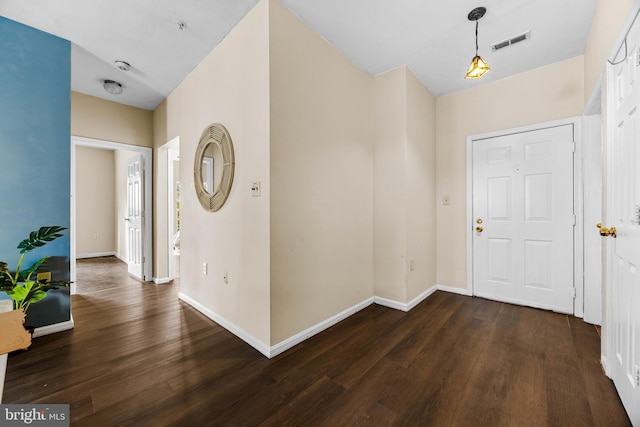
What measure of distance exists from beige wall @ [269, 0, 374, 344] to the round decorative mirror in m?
0.64

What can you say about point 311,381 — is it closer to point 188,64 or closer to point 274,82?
point 274,82

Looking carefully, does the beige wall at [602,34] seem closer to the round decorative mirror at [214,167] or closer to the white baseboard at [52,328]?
the round decorative mirror at [214,167]

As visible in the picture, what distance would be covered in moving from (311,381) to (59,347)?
2.10 m

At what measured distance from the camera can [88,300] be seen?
10.7 ft

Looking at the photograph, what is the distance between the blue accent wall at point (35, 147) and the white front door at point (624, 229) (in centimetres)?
409

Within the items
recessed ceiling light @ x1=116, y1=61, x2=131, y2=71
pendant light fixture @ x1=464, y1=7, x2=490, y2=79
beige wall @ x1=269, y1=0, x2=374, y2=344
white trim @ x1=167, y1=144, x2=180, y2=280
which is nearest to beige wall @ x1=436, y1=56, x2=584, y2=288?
beige wall @ x1=269, y1=0, x2=374, y2=344

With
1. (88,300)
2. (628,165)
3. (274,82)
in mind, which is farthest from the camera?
(88,300)

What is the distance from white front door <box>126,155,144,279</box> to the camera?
4.19 m

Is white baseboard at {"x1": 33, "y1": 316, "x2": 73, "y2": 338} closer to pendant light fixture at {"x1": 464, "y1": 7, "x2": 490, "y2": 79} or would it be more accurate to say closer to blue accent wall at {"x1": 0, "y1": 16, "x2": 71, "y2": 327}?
blue accent wall at {"x1": 0, "y1": 16, "x2": 71, "y2": 327}

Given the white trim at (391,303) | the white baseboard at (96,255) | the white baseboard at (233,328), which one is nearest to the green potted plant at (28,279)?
the white baseboard at (233,328)

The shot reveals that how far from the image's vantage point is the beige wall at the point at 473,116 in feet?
9.27

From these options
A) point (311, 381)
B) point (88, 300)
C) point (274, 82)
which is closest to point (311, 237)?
point (311, 381)

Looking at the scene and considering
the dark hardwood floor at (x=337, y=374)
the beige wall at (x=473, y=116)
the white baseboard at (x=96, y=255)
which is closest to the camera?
the dark hardwood floor at (x=337, y=374)

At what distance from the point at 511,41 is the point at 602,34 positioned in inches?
28.5
